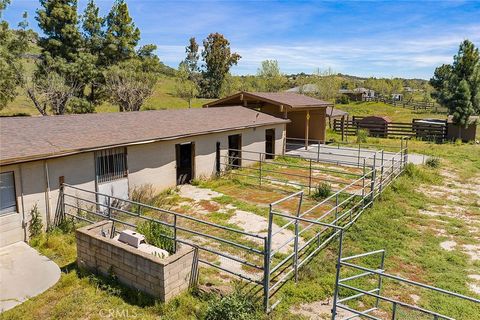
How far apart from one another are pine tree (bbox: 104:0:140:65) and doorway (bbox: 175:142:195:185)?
58.9 ft

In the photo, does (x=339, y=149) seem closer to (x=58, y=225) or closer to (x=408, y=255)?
(x=408, y=255)

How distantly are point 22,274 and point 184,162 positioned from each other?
9.37 m

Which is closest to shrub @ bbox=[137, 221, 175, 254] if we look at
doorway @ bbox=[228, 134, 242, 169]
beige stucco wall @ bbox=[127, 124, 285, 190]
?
beige stucco wall @ bbox=[127, 124, 285, 190]

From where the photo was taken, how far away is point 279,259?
25.2 feet

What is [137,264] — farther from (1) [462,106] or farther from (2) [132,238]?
(1) [462,106]

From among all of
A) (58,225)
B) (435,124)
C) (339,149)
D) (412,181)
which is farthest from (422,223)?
(435,124)

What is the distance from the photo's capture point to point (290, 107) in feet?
65.0

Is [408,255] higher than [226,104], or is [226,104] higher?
[226,104]

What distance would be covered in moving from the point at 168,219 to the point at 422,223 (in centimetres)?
733

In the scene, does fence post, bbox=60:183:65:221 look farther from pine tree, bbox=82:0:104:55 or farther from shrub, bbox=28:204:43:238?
pine tree, bbox=82:0:104:55

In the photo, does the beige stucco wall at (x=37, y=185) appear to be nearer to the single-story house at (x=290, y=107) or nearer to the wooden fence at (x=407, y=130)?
the single-story house at (x=290, y=107)

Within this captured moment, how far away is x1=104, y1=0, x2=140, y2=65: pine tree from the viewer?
29.5 metres

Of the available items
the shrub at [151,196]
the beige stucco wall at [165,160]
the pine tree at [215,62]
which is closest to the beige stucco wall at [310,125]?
the beige stucco wall at [165,160]

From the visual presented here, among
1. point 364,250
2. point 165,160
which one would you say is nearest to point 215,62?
point 165,160
